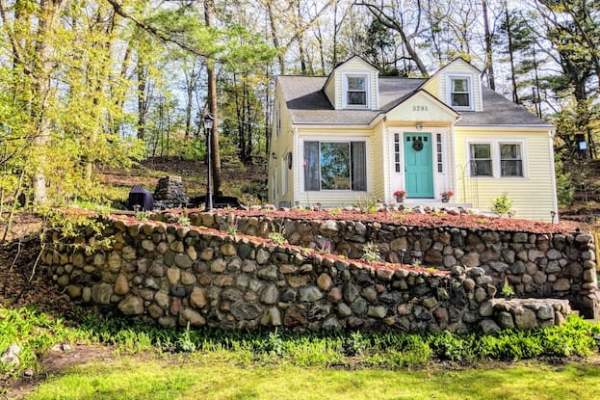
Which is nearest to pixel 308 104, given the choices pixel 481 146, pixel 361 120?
pixel 361 120

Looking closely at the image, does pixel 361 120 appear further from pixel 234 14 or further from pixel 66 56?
pixel 66 56

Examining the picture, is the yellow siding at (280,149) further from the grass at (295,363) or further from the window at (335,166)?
the grass at (295,363)

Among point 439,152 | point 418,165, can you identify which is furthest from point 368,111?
point 439,152

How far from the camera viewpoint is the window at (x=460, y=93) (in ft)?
46.8

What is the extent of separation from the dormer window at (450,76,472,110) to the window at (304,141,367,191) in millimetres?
3665

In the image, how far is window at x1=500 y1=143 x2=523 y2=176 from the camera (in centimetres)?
1351

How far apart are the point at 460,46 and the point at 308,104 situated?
1423 cm

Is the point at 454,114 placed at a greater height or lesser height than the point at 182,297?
greater

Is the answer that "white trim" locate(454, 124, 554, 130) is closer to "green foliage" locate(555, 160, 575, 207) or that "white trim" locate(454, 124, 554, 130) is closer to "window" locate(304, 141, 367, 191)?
"window" locate(304, 141, 367, 191)

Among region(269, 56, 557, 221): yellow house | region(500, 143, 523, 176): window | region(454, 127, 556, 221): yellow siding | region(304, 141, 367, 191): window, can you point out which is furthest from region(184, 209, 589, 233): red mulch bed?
region(500, 143, 523, 176): window

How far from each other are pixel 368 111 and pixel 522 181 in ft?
16.8

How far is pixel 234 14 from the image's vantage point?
9609mm

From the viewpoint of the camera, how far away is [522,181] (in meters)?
13.5

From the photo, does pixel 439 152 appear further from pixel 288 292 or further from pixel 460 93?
pixel 288 292
